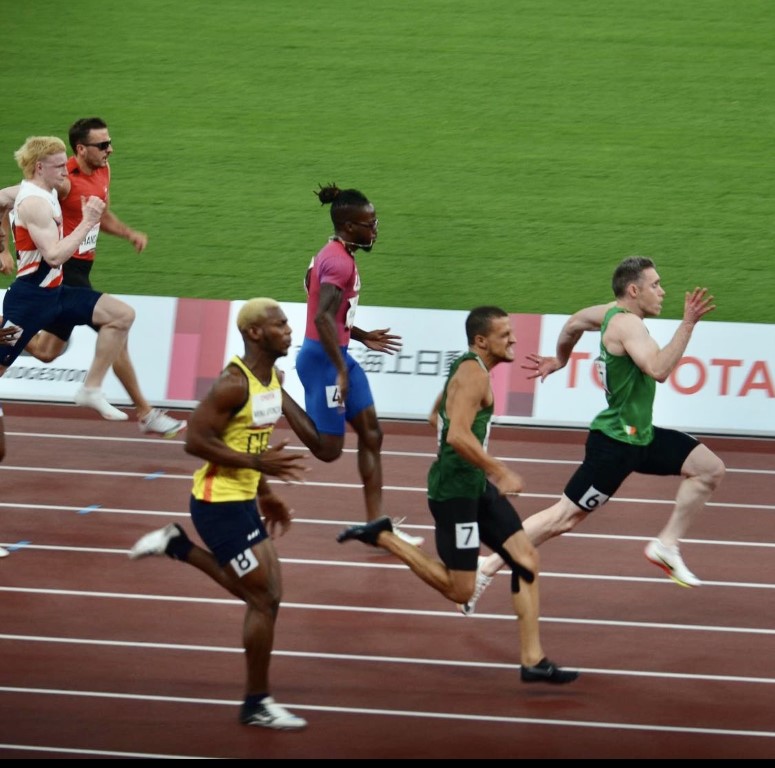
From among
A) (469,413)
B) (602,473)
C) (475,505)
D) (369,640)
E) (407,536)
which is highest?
(469,413)

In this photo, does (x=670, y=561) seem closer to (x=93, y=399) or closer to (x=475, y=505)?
(x=475, y=505)

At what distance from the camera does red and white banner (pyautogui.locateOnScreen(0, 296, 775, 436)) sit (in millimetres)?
11938

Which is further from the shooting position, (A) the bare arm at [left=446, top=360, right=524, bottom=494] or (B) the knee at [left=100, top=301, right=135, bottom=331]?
(B) the knee at [left=100, top=301, right=135, bottom=331]

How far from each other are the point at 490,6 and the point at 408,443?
8422 millimetres

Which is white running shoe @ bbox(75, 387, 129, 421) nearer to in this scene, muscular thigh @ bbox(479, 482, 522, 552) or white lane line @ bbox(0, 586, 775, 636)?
white lane line @ bbox(0, 586, 775, 636)

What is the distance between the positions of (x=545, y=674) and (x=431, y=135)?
10957 millimetres

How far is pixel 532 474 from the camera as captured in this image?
35.7 ft

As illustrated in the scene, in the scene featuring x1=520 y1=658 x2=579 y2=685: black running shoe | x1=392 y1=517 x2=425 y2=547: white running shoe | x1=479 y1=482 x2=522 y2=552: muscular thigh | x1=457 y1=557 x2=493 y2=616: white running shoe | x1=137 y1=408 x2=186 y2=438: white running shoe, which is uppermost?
x1=137 y1=408 x2=186 y2=438: white running shoe

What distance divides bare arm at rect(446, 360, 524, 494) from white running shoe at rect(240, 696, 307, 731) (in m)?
1.34

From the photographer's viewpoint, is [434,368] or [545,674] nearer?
[545,674]

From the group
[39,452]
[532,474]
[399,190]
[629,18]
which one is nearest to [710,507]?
[532,474]

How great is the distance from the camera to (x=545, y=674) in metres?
6.29

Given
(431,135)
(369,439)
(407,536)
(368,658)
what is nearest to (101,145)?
(369,439)

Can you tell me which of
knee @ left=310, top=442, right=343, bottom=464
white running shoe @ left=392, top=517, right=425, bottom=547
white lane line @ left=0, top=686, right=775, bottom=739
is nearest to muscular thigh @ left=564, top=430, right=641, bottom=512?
white running shoe @ left=392, top=517, right=425, bottom=547
